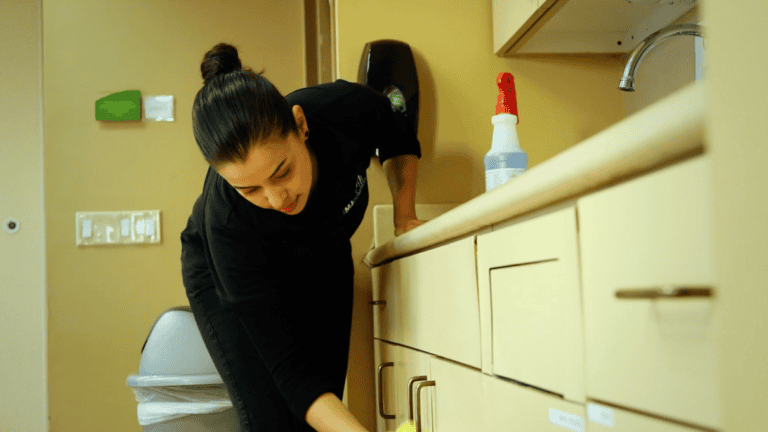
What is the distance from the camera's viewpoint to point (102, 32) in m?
2.05

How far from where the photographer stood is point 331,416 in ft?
3.06

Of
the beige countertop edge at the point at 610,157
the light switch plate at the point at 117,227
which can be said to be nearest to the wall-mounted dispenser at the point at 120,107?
the light switch plate at the point at 117,227

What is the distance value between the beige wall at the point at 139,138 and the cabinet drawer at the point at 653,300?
3.43ft

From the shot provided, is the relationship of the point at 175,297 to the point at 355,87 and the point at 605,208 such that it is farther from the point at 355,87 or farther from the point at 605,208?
the point at 605,208

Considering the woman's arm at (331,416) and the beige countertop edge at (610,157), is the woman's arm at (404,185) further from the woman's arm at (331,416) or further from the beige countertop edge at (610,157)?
the beige countertop edge at (610,157)

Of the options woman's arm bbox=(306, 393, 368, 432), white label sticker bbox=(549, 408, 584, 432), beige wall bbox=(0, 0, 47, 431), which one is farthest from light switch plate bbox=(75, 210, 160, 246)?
white label sticker bbox=(549, 408, 584, 432)

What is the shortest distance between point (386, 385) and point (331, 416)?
44cm

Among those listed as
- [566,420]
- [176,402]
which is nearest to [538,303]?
[566,420]

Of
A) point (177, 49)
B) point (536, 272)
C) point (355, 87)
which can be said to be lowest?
point (536, 272)

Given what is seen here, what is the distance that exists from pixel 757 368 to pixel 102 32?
2223 millimetres

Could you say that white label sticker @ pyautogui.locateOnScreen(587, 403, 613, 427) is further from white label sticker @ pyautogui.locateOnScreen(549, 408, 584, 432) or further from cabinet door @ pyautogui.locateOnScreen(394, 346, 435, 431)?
cabinet door @ pyautogui.locateOnScreen(394, 346, 435, 431)

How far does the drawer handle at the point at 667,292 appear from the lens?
1.17 ft

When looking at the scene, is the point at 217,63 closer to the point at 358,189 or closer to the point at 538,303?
the point at 358,189

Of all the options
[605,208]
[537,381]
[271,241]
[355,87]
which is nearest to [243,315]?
[271,241]
